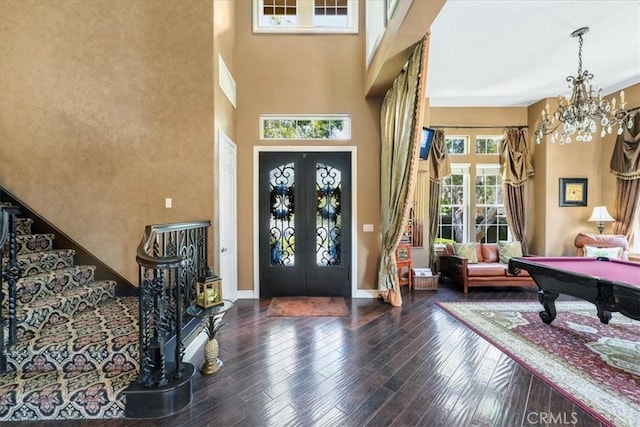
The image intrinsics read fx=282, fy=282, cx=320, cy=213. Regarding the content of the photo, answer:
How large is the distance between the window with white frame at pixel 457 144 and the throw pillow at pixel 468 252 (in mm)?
2222

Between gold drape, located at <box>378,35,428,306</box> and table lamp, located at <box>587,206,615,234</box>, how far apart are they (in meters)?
4.43

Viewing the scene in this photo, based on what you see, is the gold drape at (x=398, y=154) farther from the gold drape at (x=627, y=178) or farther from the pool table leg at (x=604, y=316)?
the gold drape at (x=627, y=178)

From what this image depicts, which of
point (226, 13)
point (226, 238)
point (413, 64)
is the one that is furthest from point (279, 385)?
point (226, 13)

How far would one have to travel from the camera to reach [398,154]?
399 cm

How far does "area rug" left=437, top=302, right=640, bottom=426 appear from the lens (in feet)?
7.05

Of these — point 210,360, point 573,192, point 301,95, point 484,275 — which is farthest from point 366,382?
point 573,192

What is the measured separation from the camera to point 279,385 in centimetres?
235

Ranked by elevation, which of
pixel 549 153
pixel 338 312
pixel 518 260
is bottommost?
pixel 338 312

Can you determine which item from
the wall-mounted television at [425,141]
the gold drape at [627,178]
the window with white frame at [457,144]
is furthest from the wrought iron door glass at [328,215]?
the gold drape at [627,178]

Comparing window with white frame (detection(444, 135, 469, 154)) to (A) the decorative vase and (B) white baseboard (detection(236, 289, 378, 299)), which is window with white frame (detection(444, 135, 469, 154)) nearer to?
(B) white baseboard (detection(236, 289, 378, 299))

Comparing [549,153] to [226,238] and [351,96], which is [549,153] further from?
[226,238]

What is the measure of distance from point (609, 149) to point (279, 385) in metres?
7.53

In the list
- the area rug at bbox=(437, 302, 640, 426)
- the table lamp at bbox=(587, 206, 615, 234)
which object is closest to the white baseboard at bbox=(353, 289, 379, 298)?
the area rug at bbox=(437, 302, 640, 426)

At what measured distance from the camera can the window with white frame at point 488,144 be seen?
6445mm
